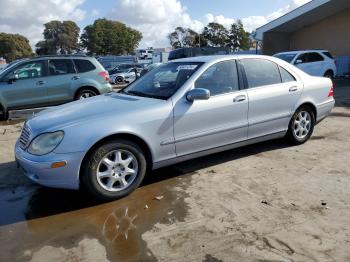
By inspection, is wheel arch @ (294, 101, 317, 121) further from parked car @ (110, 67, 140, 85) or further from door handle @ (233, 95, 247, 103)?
parked car @ (110, 67, 140, 85)

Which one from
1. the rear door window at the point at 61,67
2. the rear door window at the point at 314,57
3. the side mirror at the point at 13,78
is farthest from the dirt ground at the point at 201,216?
the rear door window at the point at 314,57

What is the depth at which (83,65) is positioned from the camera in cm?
1086

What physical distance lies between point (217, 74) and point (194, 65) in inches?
13.3

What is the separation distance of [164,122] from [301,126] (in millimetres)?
2724

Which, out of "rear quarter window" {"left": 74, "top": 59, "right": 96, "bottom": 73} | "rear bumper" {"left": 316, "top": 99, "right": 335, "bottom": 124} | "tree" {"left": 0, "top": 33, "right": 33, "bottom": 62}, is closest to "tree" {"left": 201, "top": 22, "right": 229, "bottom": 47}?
"tree" {"left": 0, "top": 33, "right": 33, "bottom": 62}

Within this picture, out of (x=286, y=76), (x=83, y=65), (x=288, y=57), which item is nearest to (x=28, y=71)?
(x=83, y=65)

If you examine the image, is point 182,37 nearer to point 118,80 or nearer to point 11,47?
point 11,47

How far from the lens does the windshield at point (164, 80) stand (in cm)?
500

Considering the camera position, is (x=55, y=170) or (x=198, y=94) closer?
(x=55, y=170)

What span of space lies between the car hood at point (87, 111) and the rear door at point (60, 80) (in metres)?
5.62

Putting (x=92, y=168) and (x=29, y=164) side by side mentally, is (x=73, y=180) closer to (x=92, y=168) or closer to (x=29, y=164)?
(x=92, y=168)

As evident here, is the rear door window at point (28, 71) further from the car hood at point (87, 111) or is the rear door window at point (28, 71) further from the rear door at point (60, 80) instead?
the car hood at point (87, 111)

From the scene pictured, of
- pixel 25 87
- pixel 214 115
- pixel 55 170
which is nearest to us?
pixel 55 170

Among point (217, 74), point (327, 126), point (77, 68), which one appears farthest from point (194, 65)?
point (77, 68)
